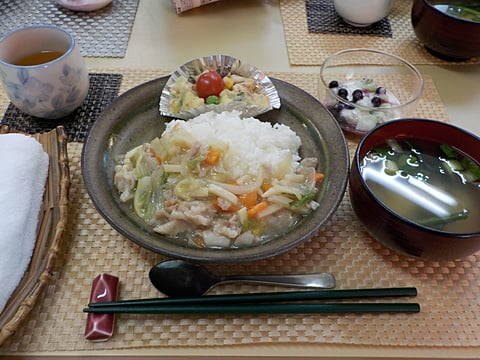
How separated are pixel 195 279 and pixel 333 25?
6.14 feet

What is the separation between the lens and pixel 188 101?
1822 mm

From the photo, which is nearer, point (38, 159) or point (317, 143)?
point (38, 159)

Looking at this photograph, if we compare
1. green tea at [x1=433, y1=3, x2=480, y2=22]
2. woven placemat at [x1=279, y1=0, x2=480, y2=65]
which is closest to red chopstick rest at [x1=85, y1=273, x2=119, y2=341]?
woven placemat at [x1=279, y1=0, x2=480, y2=65]

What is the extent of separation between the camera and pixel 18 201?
1292 millimetres

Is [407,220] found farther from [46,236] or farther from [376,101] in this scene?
[46,236]

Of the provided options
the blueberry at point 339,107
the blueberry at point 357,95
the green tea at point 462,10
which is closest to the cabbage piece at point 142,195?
the blueberry at point 339,107

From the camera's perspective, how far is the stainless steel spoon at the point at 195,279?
1.25m

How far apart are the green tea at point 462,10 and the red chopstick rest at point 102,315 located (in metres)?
2.13

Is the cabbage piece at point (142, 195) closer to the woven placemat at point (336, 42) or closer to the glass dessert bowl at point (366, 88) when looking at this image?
the glass dessert bowl at point (366, 88)

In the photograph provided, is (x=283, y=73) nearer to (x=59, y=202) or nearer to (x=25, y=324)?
(x=59, y=202)

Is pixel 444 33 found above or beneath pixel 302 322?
above

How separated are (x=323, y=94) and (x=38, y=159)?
3.98 feet

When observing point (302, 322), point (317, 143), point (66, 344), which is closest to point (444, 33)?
point (317, 143)

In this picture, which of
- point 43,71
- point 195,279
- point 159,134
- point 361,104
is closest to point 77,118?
point 43,71
